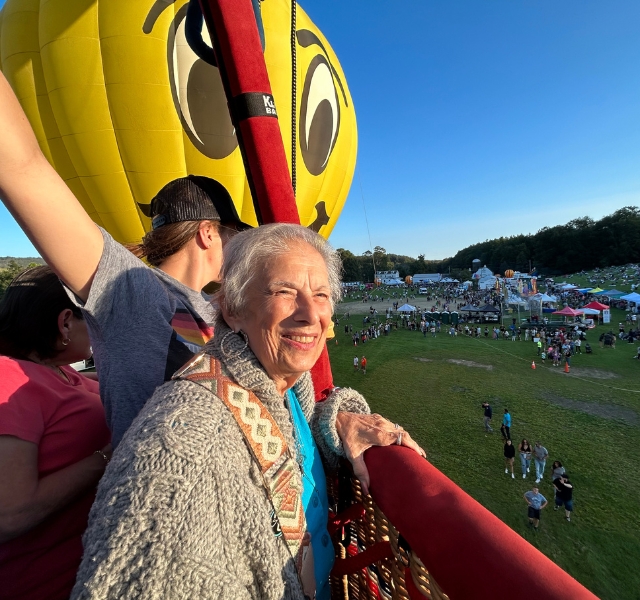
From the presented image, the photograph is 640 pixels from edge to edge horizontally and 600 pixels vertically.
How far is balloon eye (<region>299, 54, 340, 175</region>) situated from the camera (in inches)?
169

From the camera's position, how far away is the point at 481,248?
287 feet

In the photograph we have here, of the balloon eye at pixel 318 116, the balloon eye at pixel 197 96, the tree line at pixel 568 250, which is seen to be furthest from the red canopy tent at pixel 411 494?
the tree line at pixel 568 250

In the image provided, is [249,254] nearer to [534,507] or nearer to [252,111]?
[252,111]

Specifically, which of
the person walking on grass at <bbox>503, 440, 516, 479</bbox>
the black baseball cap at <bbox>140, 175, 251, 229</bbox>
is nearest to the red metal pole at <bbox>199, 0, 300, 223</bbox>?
the black baseball cap at <bbox>140, 175, 251, 229</bbox>

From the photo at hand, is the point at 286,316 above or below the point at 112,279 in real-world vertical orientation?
below

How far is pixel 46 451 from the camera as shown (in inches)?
42.9

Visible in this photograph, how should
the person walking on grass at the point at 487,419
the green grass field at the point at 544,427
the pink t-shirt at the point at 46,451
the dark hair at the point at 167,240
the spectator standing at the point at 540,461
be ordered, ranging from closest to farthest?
the pink t-shirt at the point at 46,451, the dark hair at the point at 167,240, the green grass field at the point at 544,427, the spectator standing at the point at 540,461, the person walking on grass at the point at 487,419

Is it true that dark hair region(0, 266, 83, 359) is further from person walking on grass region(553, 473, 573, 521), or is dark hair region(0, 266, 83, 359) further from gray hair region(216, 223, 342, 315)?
person walking on grass region(553, 473, 573, 521)

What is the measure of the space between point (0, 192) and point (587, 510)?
312 inches

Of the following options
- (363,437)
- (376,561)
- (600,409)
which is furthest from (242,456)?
(600,409)

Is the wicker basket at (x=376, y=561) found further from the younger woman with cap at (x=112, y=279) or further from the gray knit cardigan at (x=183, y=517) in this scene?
the younger woman with cap at (x=112, y=279)

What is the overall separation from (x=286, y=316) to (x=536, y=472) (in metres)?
7.85

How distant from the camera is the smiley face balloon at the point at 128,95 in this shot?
12.1ft

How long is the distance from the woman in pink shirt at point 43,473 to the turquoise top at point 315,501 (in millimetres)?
583
